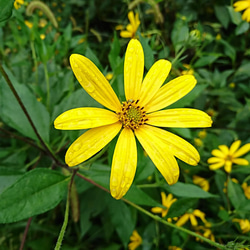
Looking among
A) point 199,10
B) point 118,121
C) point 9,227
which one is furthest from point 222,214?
point 199,10

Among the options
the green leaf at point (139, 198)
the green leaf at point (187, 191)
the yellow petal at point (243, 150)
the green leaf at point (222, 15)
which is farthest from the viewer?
the green leaf at point (222, 15)

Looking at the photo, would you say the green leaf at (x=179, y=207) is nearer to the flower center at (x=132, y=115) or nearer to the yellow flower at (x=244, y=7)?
the flower center at (x=132, y=115)

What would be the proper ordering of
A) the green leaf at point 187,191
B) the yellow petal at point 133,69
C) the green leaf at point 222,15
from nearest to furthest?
the yellow petal at point 133,69
the green leaf at point 187,191
the green leaf at point 222,15

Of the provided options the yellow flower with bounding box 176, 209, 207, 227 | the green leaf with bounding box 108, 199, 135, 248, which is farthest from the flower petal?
the yellow flower with bounding box 176, 209, 207, 227

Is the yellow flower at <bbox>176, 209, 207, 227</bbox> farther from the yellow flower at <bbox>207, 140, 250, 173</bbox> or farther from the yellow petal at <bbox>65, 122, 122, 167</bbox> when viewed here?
the yellow petal at <bbox>65, 122, 122, 167</bbox>

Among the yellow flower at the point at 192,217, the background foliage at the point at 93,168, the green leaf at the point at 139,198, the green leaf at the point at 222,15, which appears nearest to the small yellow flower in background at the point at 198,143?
the background foliage at the point at 93,168

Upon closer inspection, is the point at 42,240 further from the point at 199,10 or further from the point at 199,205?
the point at 199,10
